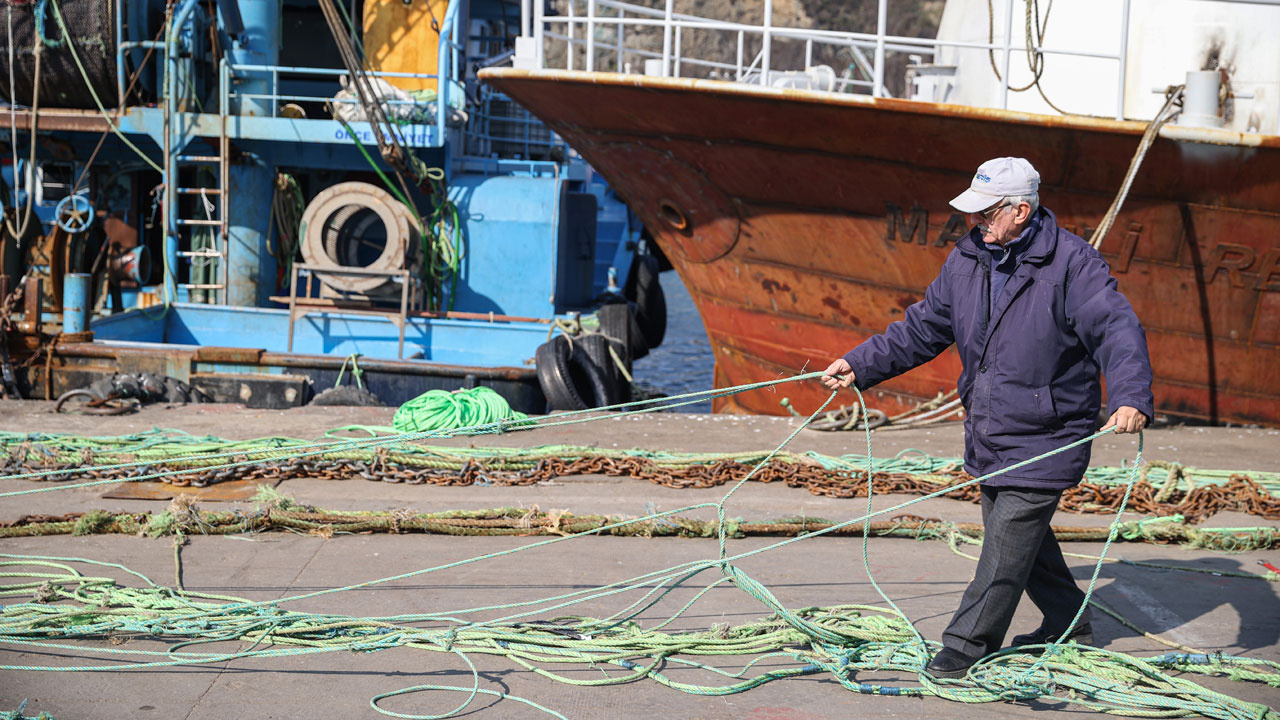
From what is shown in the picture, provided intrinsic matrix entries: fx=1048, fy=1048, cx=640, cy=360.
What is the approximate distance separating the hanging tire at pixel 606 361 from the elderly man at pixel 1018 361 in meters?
6.26

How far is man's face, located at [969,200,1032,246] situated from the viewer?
315cm

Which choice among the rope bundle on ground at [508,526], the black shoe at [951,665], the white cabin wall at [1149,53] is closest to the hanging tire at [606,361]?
the white cabin wall at [1149,53]

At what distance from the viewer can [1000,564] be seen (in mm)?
3172

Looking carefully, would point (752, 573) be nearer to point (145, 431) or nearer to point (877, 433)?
point (877, 433)

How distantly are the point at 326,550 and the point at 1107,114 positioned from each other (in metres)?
6.04

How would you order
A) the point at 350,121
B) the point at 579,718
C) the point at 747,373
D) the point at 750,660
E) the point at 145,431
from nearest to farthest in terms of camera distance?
the point at 579,718, the point at 750,660, the point at 145,431, the point at 747,373, the point at 350,121

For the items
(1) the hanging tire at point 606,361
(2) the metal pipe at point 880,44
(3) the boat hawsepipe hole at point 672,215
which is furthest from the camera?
(1) the hanging tire at point 606,361

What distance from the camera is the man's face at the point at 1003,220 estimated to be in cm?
315

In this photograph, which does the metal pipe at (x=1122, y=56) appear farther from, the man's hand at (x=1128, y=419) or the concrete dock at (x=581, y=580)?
the man's hand at (x=1128, y=419)

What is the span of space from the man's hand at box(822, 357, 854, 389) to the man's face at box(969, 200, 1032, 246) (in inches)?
24.4

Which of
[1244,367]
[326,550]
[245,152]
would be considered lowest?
[326,550]

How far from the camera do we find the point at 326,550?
14.6 feet

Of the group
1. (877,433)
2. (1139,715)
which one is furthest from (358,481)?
(1139,715)

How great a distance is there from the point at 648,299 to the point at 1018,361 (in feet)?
39.7
